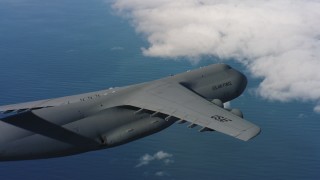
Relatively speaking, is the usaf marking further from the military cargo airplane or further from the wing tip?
the wing tip

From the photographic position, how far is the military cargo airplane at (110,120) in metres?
22.8

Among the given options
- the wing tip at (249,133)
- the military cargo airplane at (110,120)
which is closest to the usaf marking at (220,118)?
the military cargo airplane at (110,120)

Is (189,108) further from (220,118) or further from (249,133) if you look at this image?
(249,133)

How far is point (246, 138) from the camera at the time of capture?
18938 mm

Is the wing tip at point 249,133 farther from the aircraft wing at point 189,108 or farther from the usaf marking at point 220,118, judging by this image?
the usaf marking at point 220,118

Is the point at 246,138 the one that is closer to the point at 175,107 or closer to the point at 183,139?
the point at 175,107

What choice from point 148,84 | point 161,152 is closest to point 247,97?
point 161,152

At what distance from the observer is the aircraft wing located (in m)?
20.3

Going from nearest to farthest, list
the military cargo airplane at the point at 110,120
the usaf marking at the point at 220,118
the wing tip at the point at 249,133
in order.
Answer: the wing tip at the point at 249,133, the usaf marking at the point at 220,118, the military cargo airplane at the point at 110,120

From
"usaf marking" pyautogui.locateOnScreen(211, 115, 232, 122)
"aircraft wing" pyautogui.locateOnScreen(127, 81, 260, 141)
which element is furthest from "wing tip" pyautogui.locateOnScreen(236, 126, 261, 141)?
"usaf marking" pyautogui.locateOnScreen(211, 115, 232, 122)

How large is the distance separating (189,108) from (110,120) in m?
5.79

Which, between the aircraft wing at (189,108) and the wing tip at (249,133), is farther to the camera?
the aircraft wing at (189,108)

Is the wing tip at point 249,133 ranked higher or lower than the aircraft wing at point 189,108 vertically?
lower

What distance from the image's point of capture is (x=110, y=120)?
26531mm
